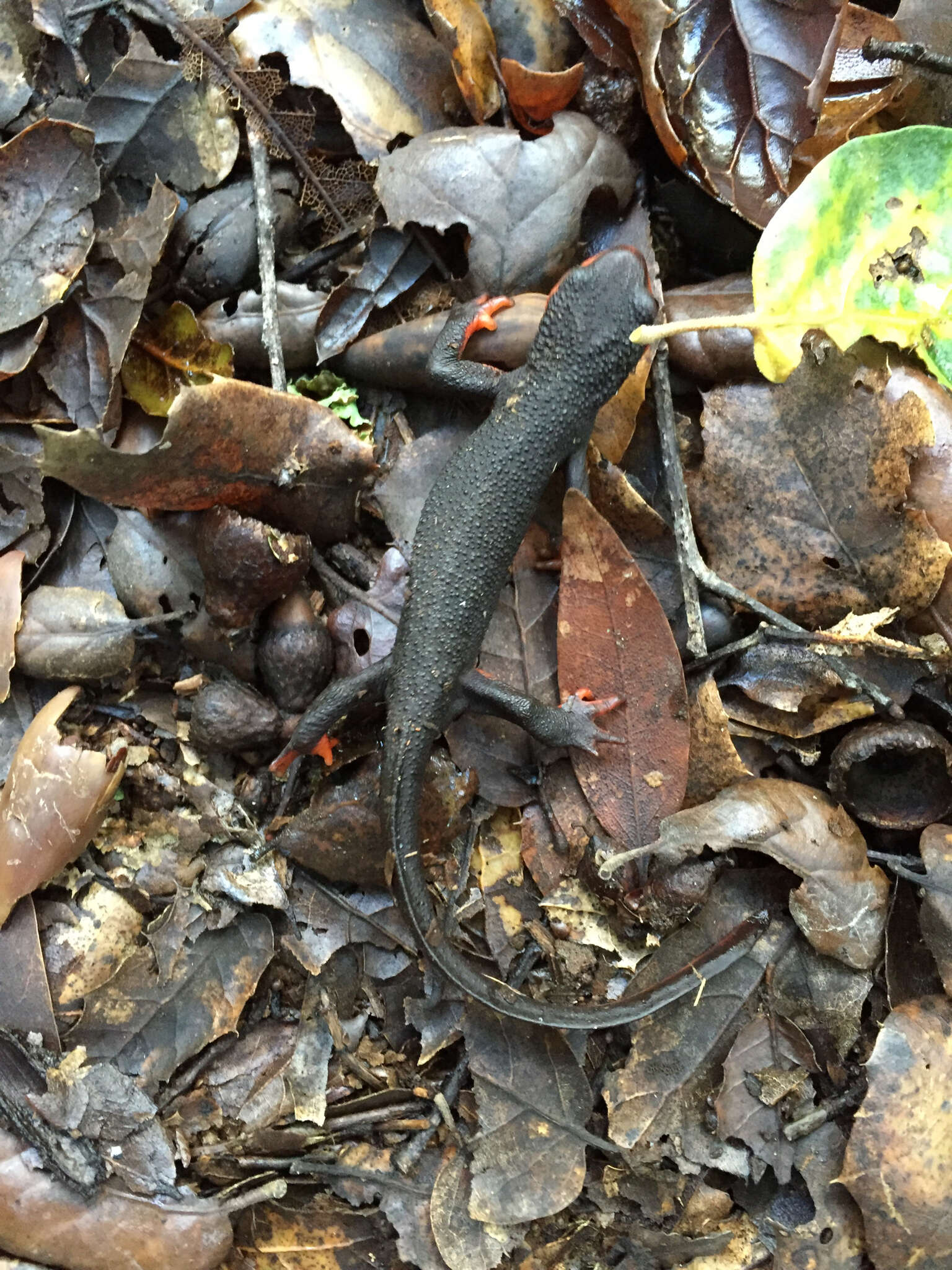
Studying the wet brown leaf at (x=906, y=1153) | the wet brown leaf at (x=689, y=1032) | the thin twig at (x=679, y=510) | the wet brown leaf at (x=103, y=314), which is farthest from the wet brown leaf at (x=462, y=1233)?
the wet brown leaf at (x=103, y=314)

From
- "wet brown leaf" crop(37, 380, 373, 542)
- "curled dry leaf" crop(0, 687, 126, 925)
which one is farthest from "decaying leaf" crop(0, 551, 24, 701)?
"wet brown leaf" crop(37, 380, 373, 542)

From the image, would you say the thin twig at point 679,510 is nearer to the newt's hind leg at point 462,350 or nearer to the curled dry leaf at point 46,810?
the newt's hind leg at point 462,350

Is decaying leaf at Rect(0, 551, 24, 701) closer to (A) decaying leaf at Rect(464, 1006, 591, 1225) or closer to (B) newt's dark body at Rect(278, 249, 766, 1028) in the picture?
(B) newt's dark body at Rect(278, 249, 766, 1028)

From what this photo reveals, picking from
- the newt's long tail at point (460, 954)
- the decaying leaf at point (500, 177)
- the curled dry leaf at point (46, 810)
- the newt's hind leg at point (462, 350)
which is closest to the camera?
the newt's long tail at point (460, 954)

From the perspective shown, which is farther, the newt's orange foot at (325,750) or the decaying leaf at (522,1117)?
the newt's orange foot at (325,750)

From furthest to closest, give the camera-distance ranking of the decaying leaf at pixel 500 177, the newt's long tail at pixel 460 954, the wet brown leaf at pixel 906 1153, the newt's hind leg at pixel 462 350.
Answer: the newt's hind leg at pixel 462 350 < the decaying leaf at pixel 500 177 < the newt's long tail at pixel 460 954 < the wet brown leaf at pixel 906 1153

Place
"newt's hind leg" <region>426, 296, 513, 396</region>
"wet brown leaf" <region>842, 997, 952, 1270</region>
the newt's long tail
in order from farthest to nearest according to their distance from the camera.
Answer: "newt's hind leg" <region>426, 296, 513, 396</region> < the newt's long tail < "wet brown leaf" <region>842, 997, 952, 1270</region>

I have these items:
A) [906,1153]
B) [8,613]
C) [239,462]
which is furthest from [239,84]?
[906,1153]
